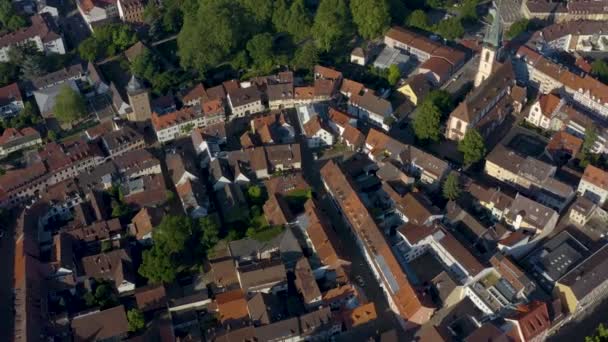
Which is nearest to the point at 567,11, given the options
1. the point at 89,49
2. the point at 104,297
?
the point at 89,49

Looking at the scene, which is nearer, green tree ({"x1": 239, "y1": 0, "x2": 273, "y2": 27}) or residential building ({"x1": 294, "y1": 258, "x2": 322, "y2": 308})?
residential building ({"x1": 294, "y1": 258, "x2": 322, "y2": 308})

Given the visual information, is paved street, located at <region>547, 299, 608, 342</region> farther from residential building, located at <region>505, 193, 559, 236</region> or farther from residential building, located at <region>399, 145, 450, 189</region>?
residential building, located at <region>399, 145, 450, 189</region>

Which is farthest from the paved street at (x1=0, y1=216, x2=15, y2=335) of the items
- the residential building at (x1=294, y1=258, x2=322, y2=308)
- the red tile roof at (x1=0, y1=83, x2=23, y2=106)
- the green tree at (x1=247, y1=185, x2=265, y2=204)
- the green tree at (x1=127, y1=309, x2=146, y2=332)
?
the residential building at (x1=294, y1=258, x2=322, y2=308)

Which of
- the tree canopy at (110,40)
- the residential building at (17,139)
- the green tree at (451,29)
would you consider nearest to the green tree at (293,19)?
the green tree at (451,29)

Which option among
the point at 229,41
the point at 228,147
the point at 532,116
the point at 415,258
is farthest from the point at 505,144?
the point at 229,41

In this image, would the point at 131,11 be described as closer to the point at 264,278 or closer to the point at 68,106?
the point at 68,106
